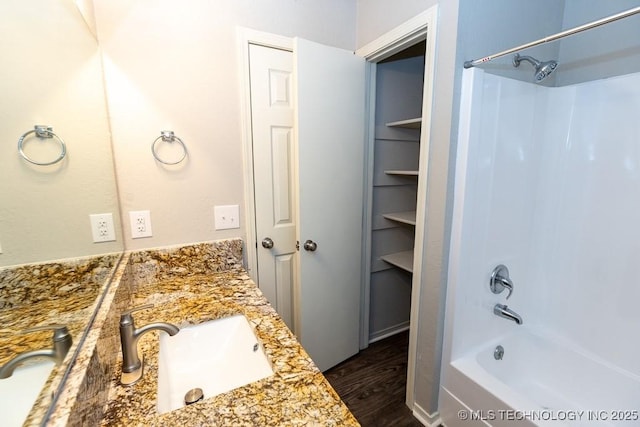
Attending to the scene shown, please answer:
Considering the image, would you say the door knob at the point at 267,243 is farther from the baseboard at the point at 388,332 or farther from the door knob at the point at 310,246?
the baseboard at the point at 388,332

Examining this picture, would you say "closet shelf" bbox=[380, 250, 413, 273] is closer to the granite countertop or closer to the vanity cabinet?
the vanity cabinet

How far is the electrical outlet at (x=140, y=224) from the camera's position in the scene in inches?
53.0

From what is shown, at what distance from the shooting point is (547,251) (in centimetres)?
172

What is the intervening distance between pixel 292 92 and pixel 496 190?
3.89 feet

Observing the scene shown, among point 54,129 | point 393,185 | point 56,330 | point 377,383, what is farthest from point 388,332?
point 54,129

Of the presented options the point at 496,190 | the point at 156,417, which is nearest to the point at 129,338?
the point at 156,417

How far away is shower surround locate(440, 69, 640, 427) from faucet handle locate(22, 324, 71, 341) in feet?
4.60

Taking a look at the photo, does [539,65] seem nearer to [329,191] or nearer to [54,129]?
[329,191]

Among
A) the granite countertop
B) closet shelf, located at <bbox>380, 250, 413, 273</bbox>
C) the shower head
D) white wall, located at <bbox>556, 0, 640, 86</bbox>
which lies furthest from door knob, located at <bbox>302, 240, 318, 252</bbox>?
white wall, located at <bbox>556, 0, 640, 86</bbox>

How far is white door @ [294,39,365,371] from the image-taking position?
156cm

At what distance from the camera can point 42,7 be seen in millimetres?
797

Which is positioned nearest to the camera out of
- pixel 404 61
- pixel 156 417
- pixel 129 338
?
pixel 156 417

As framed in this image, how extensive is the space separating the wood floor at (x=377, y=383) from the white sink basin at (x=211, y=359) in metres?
0.97

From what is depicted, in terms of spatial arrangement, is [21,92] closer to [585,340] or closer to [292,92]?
[292,92]
